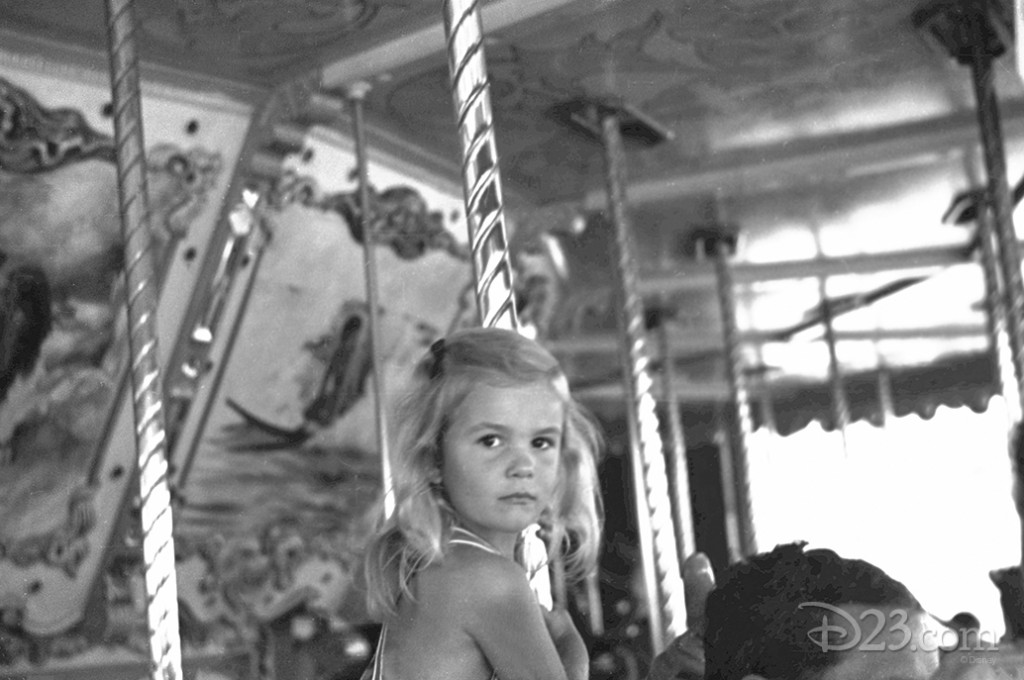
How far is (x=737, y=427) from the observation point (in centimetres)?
424

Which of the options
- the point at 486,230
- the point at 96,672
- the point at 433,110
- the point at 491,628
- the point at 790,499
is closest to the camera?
the point at 491,628

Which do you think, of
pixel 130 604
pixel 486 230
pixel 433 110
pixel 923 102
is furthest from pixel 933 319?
pixel 486 230

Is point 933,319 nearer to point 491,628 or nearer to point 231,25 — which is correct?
point 231,25

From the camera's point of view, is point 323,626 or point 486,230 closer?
point 486,230

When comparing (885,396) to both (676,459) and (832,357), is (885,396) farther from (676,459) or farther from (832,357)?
(676,459)

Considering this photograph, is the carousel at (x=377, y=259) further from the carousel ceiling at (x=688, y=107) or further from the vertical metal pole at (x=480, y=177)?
the vertical metal pole at (x=480, y=177)

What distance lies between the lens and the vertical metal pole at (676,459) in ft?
12.6

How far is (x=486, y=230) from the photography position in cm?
132

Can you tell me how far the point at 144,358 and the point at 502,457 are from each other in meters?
0.68

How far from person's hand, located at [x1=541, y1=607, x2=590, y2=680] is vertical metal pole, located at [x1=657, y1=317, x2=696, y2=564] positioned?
210cm

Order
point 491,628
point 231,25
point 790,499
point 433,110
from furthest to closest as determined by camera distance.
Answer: point 433,110, point 231,25, point 790,499, point 491,628

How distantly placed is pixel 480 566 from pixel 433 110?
217 cm

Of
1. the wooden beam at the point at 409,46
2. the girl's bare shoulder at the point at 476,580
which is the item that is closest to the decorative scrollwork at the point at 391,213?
the wooden beam at the point at 409,46

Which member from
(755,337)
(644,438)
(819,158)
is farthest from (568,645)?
(755,337)
